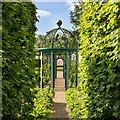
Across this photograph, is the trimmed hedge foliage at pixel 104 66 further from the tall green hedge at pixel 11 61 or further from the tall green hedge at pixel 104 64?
the tall green hedge at pixel 11 61

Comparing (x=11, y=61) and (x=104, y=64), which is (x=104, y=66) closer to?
(x=104, y=64)

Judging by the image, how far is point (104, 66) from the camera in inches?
156

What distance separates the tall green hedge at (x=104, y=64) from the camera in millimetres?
3336

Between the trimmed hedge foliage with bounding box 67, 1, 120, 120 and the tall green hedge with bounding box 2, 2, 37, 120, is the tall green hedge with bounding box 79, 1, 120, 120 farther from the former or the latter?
the tall green hedge with bounding box 2, 2, 37, 120

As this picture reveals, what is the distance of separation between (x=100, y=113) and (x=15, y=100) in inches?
48.8

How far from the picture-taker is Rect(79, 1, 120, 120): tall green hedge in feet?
10.9

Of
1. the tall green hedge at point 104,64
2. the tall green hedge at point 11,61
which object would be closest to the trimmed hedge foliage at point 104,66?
the tall green hedge at point 104,64

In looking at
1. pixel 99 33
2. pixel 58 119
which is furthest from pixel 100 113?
pixel 58 119

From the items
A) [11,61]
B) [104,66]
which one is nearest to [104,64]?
[104,66]

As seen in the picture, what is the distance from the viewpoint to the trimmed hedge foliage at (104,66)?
3.35 metres

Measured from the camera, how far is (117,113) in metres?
3.49

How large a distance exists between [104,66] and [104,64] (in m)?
0.03

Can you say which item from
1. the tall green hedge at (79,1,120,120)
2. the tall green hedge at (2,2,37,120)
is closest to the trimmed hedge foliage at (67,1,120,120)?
the tall green hedge at (79,1,120,120)

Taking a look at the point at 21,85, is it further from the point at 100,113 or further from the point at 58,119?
the point at 58,119
